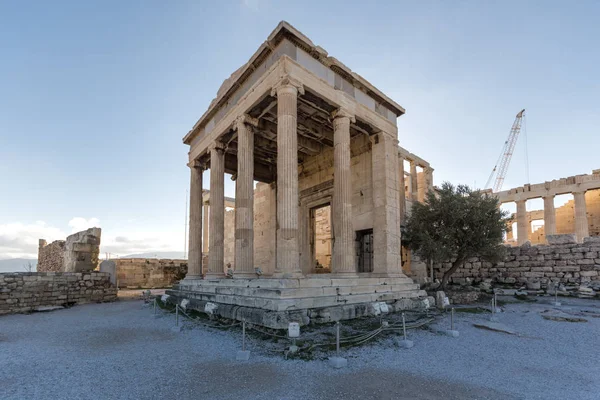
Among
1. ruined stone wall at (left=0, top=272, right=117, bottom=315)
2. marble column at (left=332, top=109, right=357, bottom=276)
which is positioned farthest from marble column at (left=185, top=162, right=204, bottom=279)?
marble column at (left=332, top=109, right=357, bottom=276)

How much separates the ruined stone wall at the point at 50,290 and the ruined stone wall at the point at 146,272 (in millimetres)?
6116

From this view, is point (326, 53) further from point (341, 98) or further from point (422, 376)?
point (422, 376)

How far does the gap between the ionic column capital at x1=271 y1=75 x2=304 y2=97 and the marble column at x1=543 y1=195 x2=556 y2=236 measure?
2850cm

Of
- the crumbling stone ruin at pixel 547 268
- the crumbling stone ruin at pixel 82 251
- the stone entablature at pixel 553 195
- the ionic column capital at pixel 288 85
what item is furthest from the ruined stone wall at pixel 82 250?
the stone entablature at pixel 553 195

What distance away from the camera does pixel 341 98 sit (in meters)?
11.6

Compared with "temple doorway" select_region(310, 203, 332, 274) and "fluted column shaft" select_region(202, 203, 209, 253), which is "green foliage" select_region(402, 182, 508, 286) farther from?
"fluted column shaft" select_region(202, 203, 209, 253)

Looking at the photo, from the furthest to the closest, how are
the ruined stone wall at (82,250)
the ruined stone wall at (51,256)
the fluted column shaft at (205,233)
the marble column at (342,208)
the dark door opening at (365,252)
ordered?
the fluted column shaft at (205,233) < the ruined stone wall at (51,256) < the ruined stone wall at (82,250) < the dark door opening at (365,252) < the marble column at (342,208)

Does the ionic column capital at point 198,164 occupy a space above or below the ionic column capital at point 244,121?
below

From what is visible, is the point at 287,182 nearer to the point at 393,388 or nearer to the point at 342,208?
the point at 342,208

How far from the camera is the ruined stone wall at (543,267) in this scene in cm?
1509

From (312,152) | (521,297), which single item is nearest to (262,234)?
(312,152)

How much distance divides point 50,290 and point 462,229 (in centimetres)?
1741

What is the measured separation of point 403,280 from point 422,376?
7361mm

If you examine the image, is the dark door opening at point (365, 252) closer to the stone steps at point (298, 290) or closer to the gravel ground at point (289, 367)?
the stone steps at point (298, 290)
